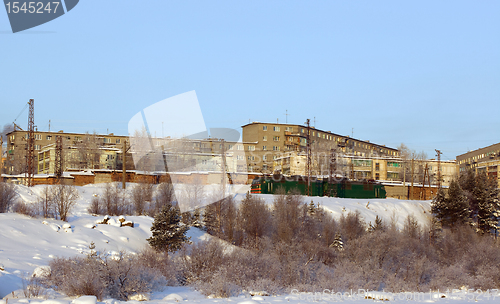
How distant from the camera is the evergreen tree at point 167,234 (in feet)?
103

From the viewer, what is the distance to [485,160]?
396 ft

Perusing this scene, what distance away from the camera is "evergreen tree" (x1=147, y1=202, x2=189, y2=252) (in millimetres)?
31297

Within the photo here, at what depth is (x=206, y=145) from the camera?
105750mm

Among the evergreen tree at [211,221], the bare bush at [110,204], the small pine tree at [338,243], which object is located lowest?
the small pine tree at [338,243]

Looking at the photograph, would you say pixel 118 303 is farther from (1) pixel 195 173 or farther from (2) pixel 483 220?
(2) pixel 483 220

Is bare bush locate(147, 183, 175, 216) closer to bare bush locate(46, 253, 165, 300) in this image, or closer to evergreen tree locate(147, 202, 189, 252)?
evergreen tree locate(147, 202, 189, 252)

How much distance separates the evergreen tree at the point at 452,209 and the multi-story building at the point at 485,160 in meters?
49.7

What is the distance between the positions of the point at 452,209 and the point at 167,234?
42771mm

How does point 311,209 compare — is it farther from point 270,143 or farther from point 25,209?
point 270,143

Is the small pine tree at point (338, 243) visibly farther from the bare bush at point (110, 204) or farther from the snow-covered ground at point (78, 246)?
the bare bush at point (110, 204)

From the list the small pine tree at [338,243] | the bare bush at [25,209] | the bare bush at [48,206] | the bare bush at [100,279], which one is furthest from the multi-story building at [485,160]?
the bare bush at [100,279]

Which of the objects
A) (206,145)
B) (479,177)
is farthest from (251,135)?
(479,177)

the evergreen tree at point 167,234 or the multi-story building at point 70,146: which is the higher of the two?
the multi-story building at point 70,146

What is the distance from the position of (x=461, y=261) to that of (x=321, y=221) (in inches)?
606
